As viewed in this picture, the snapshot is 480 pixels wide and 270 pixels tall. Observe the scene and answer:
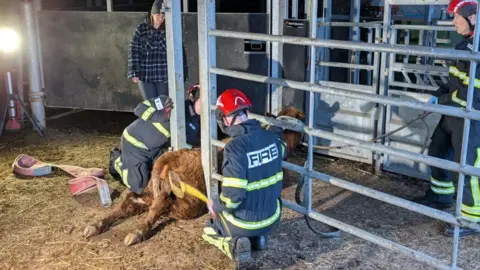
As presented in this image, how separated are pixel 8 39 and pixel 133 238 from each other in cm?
475

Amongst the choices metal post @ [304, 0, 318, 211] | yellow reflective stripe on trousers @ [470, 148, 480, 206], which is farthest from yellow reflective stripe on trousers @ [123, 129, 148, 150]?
yellow reflective stripe on trousers @ [470, 148, 480, 206]

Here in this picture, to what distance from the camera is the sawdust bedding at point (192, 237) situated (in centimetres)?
446

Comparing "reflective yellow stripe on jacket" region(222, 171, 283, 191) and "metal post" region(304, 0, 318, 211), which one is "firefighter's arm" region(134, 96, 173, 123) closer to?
"reflective yellow stripe on jacket" region(222, 171, 283, 191)

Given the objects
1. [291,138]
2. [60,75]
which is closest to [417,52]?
[291,138]

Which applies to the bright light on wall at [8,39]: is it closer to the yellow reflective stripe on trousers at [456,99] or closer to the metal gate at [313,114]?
the metal gate at [313,114]

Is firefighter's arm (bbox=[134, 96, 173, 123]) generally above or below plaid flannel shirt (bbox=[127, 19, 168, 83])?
below

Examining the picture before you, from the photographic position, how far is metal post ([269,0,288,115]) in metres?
6.92

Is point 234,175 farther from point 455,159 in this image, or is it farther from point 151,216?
point 455,159

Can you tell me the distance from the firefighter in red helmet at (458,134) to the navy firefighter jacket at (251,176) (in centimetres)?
153

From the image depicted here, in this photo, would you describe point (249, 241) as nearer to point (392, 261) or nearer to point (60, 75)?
point (392, 261)

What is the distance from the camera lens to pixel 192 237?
16.1 feet

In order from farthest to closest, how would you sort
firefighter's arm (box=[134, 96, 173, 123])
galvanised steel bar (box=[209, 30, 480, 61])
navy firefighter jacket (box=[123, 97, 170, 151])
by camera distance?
navy firefighter jacket (box=[123, 97, 170, 151]) < firefighter's arm (box=[134, 96, 173, 123]) < galvanised steel bar (box=[209, 30, 480, 61])

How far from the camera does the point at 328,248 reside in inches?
183

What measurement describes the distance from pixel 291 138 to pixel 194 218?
162cm
